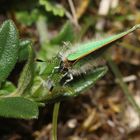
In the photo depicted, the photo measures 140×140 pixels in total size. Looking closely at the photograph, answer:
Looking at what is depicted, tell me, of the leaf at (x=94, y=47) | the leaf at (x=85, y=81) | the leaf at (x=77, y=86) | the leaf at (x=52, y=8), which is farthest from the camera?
the leaf at (x=52, y=8)

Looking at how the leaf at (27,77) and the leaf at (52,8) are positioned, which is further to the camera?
the leaf at (52,8)

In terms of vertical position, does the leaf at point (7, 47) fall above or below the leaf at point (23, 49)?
above

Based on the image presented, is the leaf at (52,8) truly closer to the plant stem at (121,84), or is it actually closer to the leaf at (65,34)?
the leaf at (65,34)

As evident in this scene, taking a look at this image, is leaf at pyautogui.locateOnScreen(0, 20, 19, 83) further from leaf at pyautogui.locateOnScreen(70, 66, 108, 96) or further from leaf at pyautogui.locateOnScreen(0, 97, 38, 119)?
leaf at pyautogui.locateOnScreen(70, 66, 108, 96)

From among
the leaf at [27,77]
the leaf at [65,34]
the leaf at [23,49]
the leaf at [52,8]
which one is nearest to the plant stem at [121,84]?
the leaf at [65,34]

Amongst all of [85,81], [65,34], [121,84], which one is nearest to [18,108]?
[85,81]

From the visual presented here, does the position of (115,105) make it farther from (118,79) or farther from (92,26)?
(92,26)
